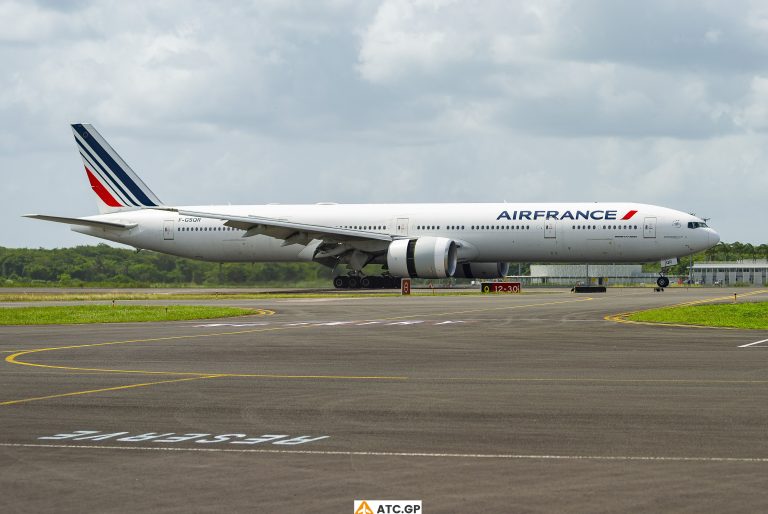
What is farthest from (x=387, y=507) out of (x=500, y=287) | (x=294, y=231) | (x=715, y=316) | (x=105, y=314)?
(x=500, y=287)

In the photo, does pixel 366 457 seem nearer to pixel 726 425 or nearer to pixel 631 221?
pixel 726 425

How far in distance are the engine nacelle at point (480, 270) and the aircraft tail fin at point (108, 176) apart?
2313 centimetres

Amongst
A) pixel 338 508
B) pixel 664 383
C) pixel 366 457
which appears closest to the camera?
pixel 338 508

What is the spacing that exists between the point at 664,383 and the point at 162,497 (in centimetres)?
1060

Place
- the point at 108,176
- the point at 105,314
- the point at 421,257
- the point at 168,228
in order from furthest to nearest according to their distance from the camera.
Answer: the point at 108,176 → the point at 168,228 → the point at 421,257 → the point at 105,314

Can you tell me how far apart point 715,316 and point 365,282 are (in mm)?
37093

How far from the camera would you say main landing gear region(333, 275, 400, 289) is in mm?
70938

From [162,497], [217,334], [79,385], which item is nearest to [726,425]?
[162,497]

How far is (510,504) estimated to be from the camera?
9180 millimetres

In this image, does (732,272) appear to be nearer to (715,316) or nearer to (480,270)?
(480,270)

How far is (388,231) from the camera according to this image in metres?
70.4

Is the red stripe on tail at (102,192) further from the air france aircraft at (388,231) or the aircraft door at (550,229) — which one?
the aircraft door at (550,229)

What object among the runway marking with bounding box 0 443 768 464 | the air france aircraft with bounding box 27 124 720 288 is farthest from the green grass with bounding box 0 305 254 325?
the runway marking with bounding box 0 443 768 464

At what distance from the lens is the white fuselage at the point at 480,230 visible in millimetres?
65500
